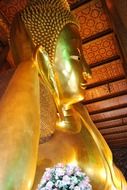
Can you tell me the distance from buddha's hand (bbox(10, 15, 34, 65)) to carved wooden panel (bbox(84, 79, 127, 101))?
2228 millimetres

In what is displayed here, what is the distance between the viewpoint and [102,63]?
324cm

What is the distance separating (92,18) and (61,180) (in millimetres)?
1828

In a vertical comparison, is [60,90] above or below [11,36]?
below

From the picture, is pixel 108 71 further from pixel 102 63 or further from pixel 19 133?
pixel 19 133

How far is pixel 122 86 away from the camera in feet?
12.0

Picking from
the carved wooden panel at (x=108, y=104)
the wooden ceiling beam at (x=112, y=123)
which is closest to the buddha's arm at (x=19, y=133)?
the carved wooden panel at (x=108, y=104)

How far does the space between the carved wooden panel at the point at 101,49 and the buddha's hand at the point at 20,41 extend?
5.16 feet

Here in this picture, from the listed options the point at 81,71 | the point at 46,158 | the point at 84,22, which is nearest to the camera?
the point at 46,158

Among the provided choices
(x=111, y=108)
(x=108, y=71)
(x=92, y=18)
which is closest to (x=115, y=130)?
(x=111, y=108)

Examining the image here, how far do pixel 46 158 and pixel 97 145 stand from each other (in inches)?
12.0

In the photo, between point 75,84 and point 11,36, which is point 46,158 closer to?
point 75,84

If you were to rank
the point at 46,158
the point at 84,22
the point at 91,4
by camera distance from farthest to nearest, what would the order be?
1. the point at 84,22
2. the point at 91,4
3. the point at 46,158

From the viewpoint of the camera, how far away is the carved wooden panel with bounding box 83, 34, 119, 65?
293 cm

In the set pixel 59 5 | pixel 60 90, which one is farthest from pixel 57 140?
pixel 59 5
